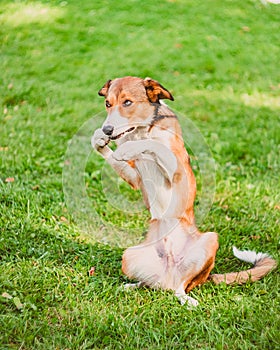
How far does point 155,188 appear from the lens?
327 centimetres

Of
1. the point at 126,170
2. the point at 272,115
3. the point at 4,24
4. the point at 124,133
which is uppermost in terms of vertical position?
the point at 124,133

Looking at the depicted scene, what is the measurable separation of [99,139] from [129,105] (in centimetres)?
25

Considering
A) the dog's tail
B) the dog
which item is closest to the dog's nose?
the dog

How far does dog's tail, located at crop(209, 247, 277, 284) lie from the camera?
3578 millimetres

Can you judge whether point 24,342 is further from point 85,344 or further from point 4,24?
point 4,24

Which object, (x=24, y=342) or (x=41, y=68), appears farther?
(x=41, y=68)

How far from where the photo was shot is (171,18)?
8938 millimetres

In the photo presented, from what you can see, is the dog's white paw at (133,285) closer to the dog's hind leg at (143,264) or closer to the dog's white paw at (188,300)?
the dog's hind leg at (143,264)

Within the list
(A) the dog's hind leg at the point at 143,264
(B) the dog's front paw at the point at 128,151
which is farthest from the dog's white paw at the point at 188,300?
(B) the dog's front paw at the point at 128,151

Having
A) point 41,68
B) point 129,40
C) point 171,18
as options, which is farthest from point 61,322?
point 171,18

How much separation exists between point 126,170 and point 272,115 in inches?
153

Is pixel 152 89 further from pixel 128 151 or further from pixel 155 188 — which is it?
pixel 155 188

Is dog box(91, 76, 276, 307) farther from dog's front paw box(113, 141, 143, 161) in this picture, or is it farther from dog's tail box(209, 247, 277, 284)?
dog's tail box(209, 247, 277, 284)

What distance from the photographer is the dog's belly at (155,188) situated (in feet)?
10.6
